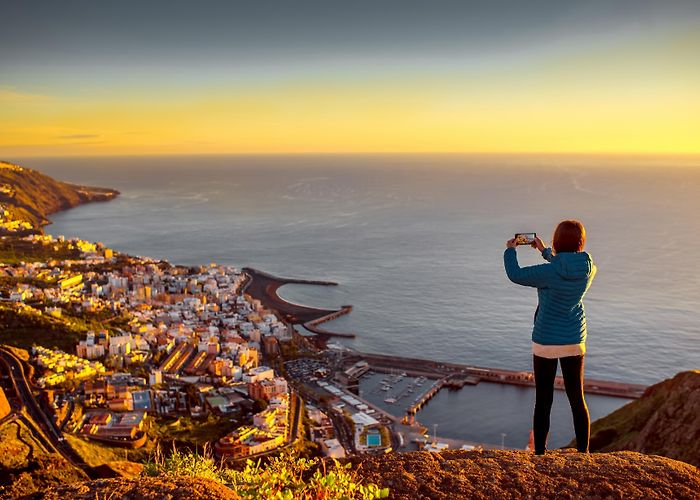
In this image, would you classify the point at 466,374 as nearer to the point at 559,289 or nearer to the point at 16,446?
the point at 16,446

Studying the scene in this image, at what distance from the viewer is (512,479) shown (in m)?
2.53

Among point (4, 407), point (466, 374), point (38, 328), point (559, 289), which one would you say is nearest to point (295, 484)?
point (559, 289)

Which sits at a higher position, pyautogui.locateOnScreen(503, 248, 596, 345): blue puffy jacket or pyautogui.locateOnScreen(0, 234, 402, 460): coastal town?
pyautogui.locateOnScreen(503, 248, 596, 345): blue puffy jacket

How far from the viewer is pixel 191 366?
21703 millimetres

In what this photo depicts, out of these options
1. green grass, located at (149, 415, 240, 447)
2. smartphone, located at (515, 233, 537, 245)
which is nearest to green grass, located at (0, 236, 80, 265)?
green grass, located at (149, 415, 240, 447)

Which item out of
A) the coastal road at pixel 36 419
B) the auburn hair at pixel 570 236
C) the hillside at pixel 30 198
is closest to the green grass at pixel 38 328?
the coastal road at pixel 36 419

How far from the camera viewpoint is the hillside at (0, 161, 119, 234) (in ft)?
166

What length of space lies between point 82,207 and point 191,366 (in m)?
57.6

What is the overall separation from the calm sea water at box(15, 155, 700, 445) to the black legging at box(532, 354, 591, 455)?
625 inches

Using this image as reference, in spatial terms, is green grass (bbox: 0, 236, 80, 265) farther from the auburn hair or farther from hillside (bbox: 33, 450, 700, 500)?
the auburn hair

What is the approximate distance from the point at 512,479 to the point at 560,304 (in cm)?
85

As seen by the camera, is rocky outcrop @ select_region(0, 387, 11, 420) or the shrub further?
rocky outcrop @ select_region(0, 387, 11, 420)

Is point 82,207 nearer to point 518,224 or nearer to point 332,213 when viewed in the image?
point 332,213

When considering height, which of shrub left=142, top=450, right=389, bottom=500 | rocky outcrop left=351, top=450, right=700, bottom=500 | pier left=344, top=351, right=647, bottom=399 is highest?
shrub left=142, top=450, right=389, bottom=500
